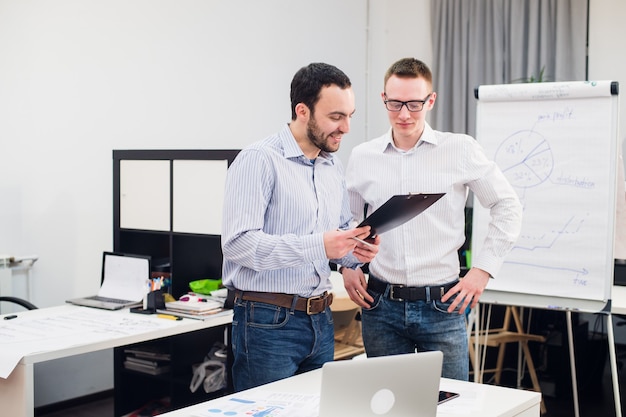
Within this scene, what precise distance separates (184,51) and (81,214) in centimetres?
127

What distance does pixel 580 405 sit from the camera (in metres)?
4.33

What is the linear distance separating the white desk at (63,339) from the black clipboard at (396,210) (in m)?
1.18

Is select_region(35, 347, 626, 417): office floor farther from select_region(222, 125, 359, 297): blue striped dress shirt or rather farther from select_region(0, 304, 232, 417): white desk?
select_region(222, 125, 359, 297): blue striped dress shirt

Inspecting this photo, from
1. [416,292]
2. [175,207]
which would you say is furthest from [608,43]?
[416,292]

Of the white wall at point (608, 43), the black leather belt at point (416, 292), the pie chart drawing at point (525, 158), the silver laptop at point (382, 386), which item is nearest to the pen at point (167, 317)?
the black leather belt at point (416, 292)

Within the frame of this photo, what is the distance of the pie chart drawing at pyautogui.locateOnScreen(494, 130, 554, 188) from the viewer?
3176 mm

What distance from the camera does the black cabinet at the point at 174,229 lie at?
343 centimetres

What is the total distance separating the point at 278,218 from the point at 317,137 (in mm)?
262

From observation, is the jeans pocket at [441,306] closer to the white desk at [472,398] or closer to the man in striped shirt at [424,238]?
the man in striped shirt at [424,238]

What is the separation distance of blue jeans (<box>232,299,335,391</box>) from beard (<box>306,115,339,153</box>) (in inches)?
19.2

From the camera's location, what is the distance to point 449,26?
19.4 feet

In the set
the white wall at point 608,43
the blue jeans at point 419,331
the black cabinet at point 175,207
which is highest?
the white wall at point 608,43

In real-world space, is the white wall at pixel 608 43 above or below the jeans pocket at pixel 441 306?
above

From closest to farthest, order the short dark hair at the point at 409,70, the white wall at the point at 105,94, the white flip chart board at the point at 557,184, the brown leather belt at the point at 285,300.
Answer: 1. the brown leather belt at the point at 285,300
2. the short dark hair at the point at 409,70
3. the white flip chart board at the point at 557,184
4. the white wall at the point at 105,94
